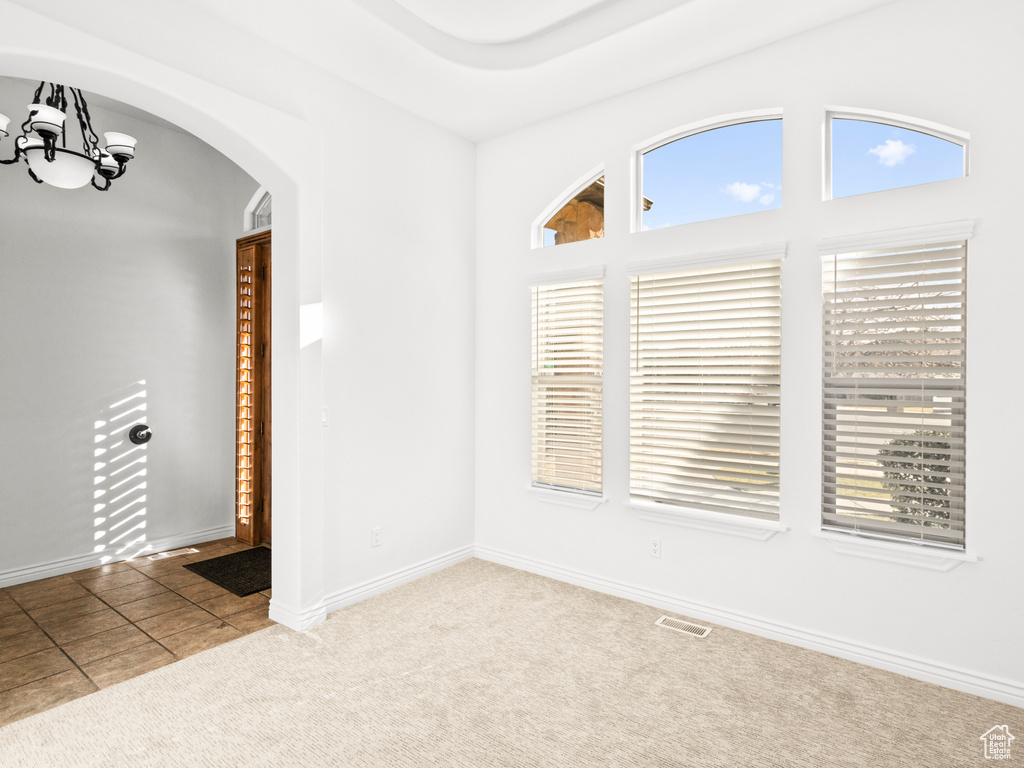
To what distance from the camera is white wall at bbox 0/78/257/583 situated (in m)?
3.71

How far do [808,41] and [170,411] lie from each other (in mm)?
4795

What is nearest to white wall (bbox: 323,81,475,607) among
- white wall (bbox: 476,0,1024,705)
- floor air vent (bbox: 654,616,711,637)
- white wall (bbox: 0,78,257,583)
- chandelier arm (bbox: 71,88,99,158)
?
white wall (bbox: 476,0,1024,705)

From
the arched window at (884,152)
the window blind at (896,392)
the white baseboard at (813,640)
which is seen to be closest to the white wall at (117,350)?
the white baseboard at (813,640)

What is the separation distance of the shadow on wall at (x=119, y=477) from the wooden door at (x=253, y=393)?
26.3 inches

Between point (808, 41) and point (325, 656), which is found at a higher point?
point (808, 41)

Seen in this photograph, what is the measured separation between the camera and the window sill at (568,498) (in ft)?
11.9

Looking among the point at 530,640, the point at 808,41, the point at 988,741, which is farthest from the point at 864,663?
the point at 808,41

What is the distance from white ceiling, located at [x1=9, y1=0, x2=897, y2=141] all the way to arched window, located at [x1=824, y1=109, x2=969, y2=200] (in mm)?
Result: 507

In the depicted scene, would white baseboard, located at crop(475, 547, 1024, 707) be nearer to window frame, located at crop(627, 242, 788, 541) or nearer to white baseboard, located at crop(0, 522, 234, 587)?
window frame, located at crop(627, 242, 788, 541)

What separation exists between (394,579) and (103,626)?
61.2 inches

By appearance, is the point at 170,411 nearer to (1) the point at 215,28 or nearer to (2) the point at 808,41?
(1) the point at 215,28

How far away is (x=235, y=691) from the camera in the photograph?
8.07 ft

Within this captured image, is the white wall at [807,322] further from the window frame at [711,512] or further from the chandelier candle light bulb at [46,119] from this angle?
the chandelier candle light bulb at [46,119]

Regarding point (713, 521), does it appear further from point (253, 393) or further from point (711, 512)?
point (253, 393)
